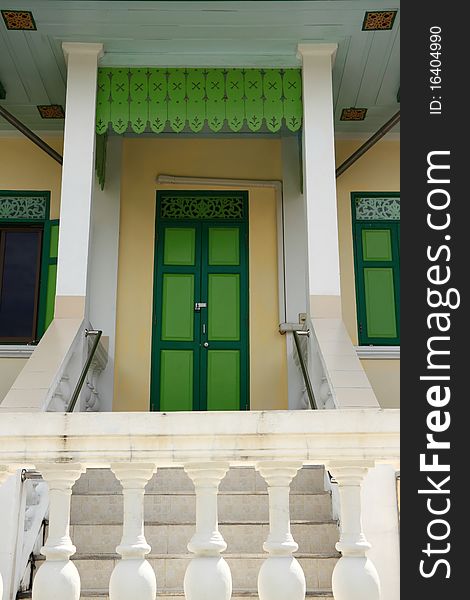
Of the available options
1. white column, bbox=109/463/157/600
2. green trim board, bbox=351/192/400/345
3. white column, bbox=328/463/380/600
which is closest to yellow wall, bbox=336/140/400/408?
green trim board, bbox=351/192/400/345

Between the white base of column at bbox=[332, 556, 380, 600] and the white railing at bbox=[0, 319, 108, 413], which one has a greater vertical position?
the white railing at bbox=[0, 319, 108, 413]

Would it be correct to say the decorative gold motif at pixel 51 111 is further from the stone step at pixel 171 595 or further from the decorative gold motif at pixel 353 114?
the stone step at pixel 171 595

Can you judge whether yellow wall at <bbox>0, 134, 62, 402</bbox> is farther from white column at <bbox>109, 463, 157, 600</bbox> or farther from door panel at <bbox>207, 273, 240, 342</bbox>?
white column at <bbox>109, 463, 157, 600</bbox>

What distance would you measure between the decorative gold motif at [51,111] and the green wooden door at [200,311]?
48.6 inches

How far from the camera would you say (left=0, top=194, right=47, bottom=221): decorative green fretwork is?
758 centimetres

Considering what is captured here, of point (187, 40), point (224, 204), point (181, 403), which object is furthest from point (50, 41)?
point (181, 403)

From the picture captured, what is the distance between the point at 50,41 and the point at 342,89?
248 cm

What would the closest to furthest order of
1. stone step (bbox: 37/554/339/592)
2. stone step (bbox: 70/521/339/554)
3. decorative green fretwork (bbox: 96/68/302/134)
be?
stone step (bbox: 37/554/339/592) → stone step (bbox: 70/521/339/554) → decorative green fretwork (bbox: 96/68/302/134)

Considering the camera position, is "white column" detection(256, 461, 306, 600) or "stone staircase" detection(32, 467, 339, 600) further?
"stone staircase" detection(32, 467, 339, 600)

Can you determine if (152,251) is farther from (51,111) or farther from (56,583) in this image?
(56,583)

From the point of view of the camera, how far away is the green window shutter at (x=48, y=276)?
7.27 m

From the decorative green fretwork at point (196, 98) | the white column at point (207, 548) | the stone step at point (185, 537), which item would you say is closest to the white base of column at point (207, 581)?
the white column at point (207, 548)

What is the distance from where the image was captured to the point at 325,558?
3789 mm

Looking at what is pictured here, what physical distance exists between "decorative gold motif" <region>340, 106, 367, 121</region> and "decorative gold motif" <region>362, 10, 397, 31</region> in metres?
1.34
